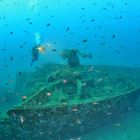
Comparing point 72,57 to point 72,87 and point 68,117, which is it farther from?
point 68,117

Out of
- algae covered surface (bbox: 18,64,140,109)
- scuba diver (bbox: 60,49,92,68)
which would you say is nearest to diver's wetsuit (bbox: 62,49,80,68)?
scuba diver (bbox: 60,49,92,68)

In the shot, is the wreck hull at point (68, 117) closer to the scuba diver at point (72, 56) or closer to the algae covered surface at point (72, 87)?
the algae covered surface at point (72, 87)

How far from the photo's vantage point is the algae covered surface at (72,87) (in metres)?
10.2

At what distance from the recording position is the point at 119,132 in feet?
41.5

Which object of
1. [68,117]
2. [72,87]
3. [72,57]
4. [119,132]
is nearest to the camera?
[68,117]

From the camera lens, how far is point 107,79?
45.6 feet

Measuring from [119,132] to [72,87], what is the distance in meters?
2.99

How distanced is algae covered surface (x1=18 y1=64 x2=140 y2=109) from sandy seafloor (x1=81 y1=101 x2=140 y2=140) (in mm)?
1669

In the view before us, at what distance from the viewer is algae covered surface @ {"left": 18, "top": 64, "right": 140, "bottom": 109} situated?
1024 centimetres

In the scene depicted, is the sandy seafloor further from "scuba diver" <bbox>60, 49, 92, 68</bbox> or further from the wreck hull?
"scuba diver" <bbox>60, 49, 92, 68</bbox>

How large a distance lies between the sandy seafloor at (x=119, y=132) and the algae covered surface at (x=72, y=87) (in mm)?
1669

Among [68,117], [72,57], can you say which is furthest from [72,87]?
[72,57]

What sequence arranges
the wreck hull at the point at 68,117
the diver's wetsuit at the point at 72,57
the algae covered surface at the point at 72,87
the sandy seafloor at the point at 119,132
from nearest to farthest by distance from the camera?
the wreck hull at the point at 68,117 → the algae covered surface at the point at 72,87 → the sandy seafloor at the point at 119,132 → the diver's wetsuit at the point at 72,57

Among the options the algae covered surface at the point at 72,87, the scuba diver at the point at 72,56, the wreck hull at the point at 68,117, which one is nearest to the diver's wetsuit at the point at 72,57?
the scuba diver at the point at 72,56
